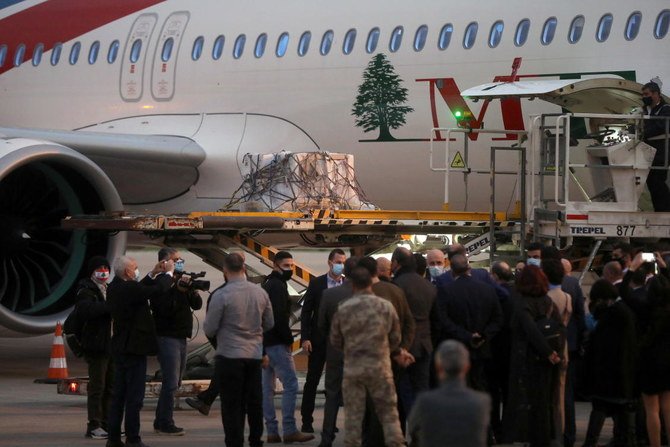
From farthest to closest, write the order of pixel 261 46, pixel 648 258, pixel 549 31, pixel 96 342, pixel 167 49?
pixel 167 49
pixel 261 46
pixel 549 31
pixel 648 258
pixel 96 342

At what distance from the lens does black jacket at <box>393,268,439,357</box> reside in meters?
9.15

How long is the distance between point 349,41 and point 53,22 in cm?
468

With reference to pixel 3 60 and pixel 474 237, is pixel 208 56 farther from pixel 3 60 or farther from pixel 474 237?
pixel 474 237

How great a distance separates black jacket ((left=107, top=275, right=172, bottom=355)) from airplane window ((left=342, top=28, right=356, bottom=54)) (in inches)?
264

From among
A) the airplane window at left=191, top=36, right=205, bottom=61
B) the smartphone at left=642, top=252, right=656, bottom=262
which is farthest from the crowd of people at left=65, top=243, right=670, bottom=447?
the airplane window at left=191, top=36, right=205, bottom=61

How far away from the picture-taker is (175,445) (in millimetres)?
9672

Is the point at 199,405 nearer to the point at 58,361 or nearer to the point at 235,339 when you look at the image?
the point at 235,339

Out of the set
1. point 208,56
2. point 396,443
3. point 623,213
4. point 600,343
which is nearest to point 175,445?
point 396,443

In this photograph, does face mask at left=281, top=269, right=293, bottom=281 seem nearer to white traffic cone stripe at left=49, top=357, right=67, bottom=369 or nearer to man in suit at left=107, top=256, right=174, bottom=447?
man in suit at left=107, top=256, right=174, bottom=447

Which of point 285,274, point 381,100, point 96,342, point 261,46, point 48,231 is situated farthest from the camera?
point 261,46

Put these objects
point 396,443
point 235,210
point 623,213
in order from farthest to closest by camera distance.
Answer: point 235,210, point 623,213, point 396,443

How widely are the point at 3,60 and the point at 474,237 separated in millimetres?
8035

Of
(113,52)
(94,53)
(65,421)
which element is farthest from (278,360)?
(94,53)

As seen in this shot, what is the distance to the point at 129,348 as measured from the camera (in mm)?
9406
